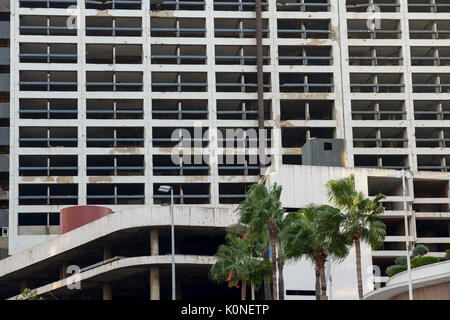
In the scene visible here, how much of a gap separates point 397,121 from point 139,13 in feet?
116

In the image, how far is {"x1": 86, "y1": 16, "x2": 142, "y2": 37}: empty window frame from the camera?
10589 cm

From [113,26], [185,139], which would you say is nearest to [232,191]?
[185,139]

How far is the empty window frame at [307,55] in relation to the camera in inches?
4216

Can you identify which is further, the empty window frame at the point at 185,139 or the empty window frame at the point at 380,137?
the empty window frame at the point at 380,137

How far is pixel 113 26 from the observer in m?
106

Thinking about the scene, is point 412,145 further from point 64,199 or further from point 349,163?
point 64,199

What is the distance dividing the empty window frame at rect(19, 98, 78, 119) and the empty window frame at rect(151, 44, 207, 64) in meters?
11.9

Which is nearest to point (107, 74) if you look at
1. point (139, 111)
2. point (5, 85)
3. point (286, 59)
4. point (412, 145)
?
point (139, 111)

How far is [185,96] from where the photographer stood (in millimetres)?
103875

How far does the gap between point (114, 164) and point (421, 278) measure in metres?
61.9

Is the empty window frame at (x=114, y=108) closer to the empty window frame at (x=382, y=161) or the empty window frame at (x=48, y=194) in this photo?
the empty window frame at (x=48, y=194)

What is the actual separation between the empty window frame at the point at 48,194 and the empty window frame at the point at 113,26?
19544 millimetres

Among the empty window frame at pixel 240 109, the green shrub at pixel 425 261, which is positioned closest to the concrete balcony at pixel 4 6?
the empty window frame at pixel 240 109

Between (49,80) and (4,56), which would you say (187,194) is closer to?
(49,80)
